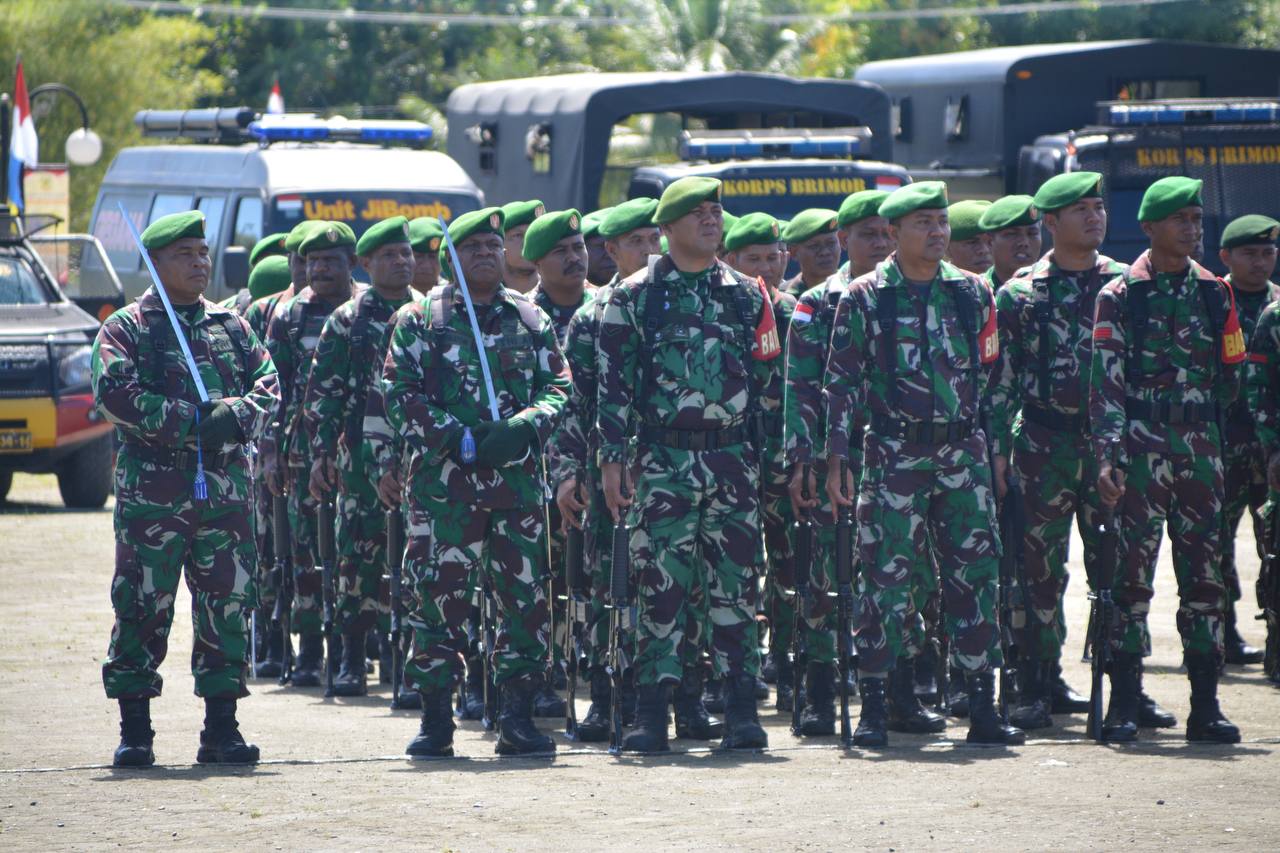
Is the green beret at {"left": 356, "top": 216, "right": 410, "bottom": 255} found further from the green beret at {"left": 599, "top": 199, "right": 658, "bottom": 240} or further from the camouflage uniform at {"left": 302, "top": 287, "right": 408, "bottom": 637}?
the green beret at {"left": 599, "top": 199, "right": 658, "bottom": 240}

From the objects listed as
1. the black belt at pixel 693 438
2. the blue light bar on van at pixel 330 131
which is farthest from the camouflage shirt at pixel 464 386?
the blue light bar on van at pixel 330 131

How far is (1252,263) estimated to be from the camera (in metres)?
9.76

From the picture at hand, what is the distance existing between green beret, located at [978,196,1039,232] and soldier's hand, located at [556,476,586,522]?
2355 millimetres

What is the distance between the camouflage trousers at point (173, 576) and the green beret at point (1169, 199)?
3.49 metres

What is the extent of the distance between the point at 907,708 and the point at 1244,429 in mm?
2538

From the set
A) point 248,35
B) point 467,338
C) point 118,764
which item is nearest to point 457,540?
point 467,338

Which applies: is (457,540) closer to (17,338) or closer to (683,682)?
(683,682)

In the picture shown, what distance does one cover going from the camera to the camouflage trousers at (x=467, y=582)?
26.0 feet

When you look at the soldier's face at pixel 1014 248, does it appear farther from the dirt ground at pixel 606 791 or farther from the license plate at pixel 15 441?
the license plate at pixel 15 441

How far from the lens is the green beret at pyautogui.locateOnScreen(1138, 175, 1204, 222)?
8383 mm

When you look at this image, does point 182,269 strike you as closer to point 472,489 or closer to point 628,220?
point 472,489

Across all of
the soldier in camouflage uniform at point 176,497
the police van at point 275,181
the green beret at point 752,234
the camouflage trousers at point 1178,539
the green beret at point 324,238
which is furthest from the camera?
the police van at point 275,181

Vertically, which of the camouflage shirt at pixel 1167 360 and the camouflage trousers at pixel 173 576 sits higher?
the camouflage shirt at pixel 1167 360

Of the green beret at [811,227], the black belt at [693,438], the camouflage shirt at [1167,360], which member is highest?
the green beret at [811,227]
